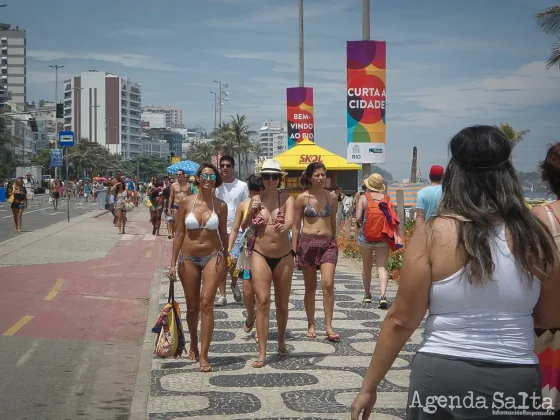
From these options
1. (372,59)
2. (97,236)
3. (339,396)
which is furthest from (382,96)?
(97,236)

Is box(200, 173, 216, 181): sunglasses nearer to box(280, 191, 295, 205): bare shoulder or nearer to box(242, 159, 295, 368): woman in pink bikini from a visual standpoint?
box(242, 159, 295, 368): woman in pink bikini

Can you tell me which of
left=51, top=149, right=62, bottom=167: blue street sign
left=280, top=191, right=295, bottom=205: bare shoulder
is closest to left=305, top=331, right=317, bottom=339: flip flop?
left=280, top=191, right=295, bottom=205: bare shoulder

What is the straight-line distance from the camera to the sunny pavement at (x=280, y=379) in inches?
238

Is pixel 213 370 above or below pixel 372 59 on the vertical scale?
below

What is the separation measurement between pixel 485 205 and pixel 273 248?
16.3 feet

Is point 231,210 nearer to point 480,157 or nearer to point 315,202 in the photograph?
point 315,202

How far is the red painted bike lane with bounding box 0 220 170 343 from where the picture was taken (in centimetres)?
983

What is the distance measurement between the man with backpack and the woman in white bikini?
131 inches

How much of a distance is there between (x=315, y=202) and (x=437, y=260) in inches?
227

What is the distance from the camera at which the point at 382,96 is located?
1631cm

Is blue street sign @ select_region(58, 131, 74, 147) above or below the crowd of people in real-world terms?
above

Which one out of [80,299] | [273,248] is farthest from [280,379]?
[80,299]

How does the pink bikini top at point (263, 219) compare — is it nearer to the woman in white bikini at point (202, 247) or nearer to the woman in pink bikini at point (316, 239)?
the woman in white bikini at point (202, 247)

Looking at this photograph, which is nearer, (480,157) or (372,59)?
(480,157)
